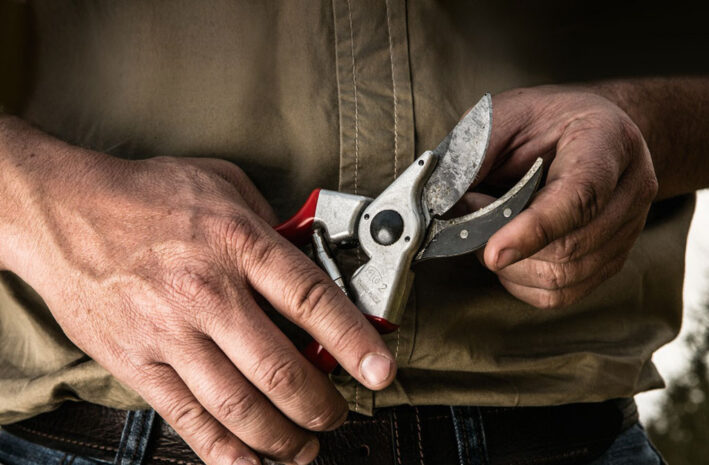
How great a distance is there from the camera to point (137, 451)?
98cm

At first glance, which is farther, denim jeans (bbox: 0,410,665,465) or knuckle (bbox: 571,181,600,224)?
denim jeans (bbox: 0,410,665,465)

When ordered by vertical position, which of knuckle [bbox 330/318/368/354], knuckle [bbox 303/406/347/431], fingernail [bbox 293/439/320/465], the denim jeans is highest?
knuckle [bbox 330/318/368/354]

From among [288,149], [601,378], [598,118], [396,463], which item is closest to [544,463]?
[601,378]

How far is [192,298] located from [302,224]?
0.20m

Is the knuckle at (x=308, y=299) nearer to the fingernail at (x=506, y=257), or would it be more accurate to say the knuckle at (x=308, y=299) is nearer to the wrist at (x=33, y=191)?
the fingernail at (x=506, y=257)

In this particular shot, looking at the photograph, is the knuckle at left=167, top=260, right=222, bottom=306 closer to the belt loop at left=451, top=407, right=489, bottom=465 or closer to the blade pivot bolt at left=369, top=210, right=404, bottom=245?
the blade pivot bolt at left=369, top=210, right=404, bottom=245

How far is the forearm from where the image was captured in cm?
110

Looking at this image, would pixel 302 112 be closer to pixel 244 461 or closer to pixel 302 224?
pixel 302 224

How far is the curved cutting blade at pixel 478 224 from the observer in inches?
30.1

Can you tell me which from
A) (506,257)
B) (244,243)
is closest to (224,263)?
(244,243)

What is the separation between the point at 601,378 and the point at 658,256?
0.92 feet

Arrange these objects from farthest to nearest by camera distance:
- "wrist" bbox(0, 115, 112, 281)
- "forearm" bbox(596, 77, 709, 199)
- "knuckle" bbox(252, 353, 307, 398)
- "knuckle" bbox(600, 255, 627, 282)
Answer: "forearm" bbox(596, 77, 709, 199) → "knuckle" bbox(600, 255, 627, 282) → "wrist" bbox(0, 115, 112, 281) → "knuckle" bbox(252, 353, 307, 398)

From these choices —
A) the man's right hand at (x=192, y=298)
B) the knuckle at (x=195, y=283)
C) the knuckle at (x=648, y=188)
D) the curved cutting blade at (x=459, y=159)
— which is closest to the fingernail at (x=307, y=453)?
the man's right hand at (x=192, y=298)

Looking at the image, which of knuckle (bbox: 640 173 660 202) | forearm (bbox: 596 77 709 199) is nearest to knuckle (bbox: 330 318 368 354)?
knuckle (bbox: 640 173 660 202)
